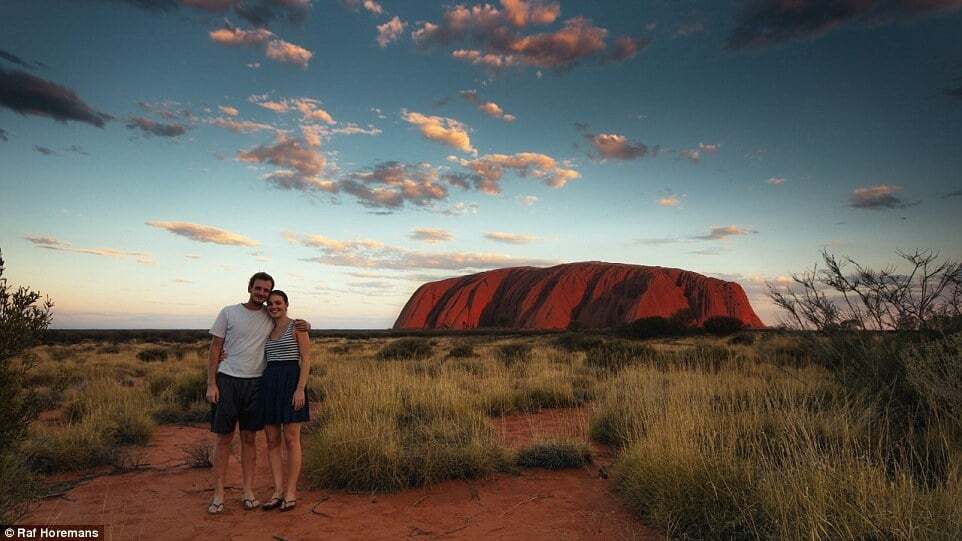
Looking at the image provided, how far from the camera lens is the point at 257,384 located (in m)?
4.74

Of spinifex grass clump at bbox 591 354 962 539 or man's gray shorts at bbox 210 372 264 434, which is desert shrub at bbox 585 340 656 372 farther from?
man's gray shorts at bbox 210 372 264 434

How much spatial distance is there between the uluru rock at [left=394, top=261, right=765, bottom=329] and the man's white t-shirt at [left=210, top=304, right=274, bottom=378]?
58239mm

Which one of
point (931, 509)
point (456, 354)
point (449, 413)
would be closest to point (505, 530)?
point (931, 509)

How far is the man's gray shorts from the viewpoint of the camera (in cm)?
459

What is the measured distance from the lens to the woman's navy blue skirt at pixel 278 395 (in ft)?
15.3

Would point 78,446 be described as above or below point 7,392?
below

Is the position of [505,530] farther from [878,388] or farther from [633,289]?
[633,289]

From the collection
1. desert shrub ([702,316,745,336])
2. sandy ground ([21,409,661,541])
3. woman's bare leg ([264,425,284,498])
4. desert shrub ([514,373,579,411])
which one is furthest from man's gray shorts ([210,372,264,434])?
desert shrub ([702,316,745,336])

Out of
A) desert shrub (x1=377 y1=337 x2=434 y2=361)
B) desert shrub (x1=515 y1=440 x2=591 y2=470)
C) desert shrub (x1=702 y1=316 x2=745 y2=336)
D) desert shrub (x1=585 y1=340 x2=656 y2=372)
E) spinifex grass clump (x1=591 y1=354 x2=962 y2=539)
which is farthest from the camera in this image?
desert shrub (x1=702 y1=316 x2=745 y2=336)

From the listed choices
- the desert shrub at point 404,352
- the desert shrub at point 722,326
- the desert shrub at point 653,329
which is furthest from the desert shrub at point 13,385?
the desert shrub at point 722,326

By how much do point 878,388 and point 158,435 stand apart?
978 cm

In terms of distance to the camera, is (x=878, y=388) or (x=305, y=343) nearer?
(x=305, y=343)

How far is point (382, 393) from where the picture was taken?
299 inches

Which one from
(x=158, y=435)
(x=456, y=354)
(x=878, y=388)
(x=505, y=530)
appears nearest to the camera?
(x=505, y=530)
